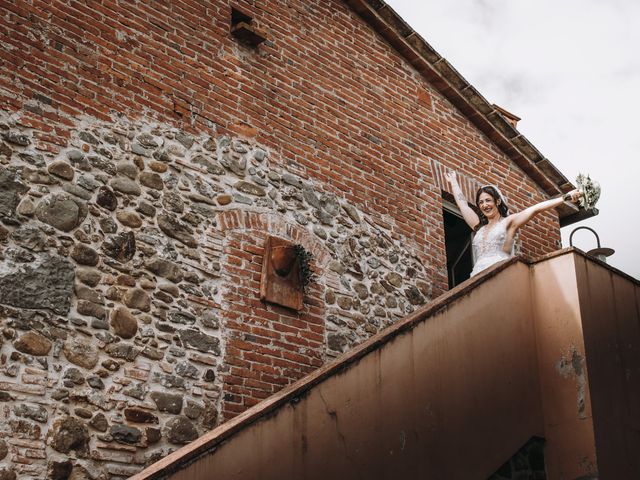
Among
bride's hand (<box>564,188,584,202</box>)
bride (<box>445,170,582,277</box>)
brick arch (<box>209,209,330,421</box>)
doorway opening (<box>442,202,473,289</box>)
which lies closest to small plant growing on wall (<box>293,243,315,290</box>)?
brick arch (<box>209,209,330,421</box>)

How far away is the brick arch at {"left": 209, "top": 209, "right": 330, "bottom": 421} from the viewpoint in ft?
23.5

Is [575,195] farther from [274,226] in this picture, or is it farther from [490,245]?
[274,226]

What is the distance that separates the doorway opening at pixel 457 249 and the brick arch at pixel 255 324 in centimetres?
345

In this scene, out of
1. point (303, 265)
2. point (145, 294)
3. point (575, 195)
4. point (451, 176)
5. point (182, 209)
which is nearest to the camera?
point (145, 294)

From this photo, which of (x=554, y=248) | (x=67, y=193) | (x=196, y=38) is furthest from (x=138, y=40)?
(x=554, y=248)

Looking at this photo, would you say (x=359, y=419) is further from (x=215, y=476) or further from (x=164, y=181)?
(x=164, y=181)

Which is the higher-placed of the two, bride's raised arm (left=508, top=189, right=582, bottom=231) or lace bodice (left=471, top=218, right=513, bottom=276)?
bride's raised arm (left=508, top=189, right=582, bottom=231)

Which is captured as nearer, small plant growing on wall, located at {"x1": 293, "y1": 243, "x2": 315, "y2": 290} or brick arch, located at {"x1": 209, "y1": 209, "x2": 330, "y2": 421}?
brick arch, located at {"x1": 209, "y1": 209, "x2": 330, "y2": 421}

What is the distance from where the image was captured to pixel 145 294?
269 inches

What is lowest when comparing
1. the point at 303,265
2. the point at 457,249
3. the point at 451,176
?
the point at 303,265

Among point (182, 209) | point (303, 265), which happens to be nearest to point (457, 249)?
point (303, 265)

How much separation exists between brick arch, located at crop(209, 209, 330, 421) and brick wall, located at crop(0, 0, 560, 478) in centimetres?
2

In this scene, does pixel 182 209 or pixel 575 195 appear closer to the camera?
pixel 182 209

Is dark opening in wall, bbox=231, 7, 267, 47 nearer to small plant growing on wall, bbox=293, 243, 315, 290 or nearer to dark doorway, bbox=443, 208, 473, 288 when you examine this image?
small plant growing on wall, bbox=293, 243, 315, 290
